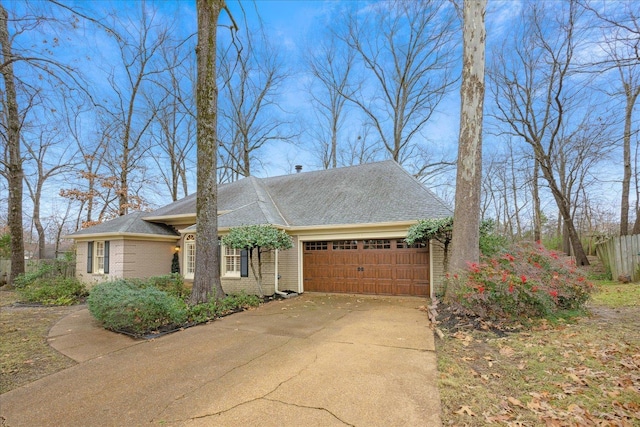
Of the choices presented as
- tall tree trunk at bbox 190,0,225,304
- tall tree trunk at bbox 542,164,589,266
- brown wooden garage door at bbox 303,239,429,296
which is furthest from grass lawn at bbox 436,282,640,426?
tall tree trunk at bbox 542,164,589,266

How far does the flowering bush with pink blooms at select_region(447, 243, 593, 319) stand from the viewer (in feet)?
19.4

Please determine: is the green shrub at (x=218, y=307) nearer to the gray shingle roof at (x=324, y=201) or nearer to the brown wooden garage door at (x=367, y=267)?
the gray shingle roof at (x=324, y=201)

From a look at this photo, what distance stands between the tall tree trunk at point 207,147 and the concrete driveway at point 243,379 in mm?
2394

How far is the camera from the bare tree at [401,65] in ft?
61.0

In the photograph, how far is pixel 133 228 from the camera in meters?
12.1

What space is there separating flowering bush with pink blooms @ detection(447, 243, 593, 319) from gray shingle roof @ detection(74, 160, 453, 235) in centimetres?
313

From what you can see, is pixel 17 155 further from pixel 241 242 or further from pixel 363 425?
pixel 363 425

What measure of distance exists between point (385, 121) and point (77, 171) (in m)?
19.3

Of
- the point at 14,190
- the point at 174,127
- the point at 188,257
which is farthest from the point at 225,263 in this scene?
the point at 174,127

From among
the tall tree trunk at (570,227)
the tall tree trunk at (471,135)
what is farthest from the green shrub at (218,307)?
the tall tree trunk at (570,227)

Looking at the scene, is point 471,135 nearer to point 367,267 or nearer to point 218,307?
point 367,267

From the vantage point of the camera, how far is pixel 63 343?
554cm

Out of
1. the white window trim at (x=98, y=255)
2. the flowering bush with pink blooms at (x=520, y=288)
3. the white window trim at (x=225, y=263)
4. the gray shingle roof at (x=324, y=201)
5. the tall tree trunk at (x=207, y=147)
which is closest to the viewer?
the flowering bush with pink blooms at (x=520, y=288)

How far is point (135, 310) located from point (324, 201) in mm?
7865
